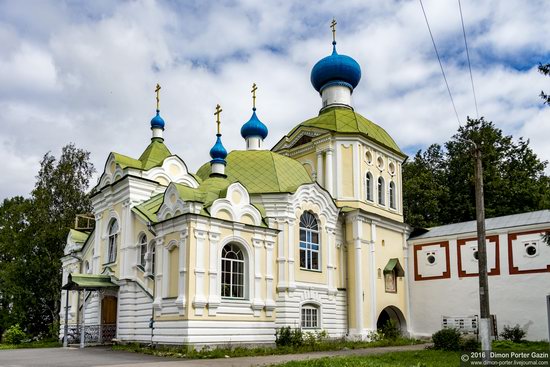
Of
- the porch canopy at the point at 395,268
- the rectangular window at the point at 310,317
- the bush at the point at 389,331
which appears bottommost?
the bush at the point at 389,331

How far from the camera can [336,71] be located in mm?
26312

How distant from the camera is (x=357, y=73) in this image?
26.7 metres

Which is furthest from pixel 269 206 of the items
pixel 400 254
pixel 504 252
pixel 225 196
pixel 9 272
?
pixel 9 272

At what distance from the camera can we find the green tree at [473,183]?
29.6 m

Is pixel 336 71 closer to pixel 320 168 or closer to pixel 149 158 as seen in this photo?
pixel 320 168

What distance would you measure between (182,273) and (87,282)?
4.71 meters

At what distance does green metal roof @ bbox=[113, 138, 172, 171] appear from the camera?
20359 millimetres

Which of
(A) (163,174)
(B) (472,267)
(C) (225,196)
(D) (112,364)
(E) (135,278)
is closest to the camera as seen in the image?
(D) (112,364)

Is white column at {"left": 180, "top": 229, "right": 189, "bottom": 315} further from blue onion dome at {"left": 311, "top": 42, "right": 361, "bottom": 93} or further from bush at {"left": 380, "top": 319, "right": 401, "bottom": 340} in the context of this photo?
blue onion dome at {"left": 311, "top": 42, "right": 361, "bottom": 93}

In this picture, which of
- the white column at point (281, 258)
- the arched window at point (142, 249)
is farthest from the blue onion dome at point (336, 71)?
the arched window at point (142, 249)

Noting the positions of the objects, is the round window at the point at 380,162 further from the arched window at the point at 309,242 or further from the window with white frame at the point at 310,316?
the window with white frame at the point at 310,316

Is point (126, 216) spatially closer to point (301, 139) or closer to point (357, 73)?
point (301, 139)

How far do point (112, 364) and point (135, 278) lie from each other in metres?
6.11

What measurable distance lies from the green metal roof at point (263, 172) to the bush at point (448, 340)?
7193 millimetres
